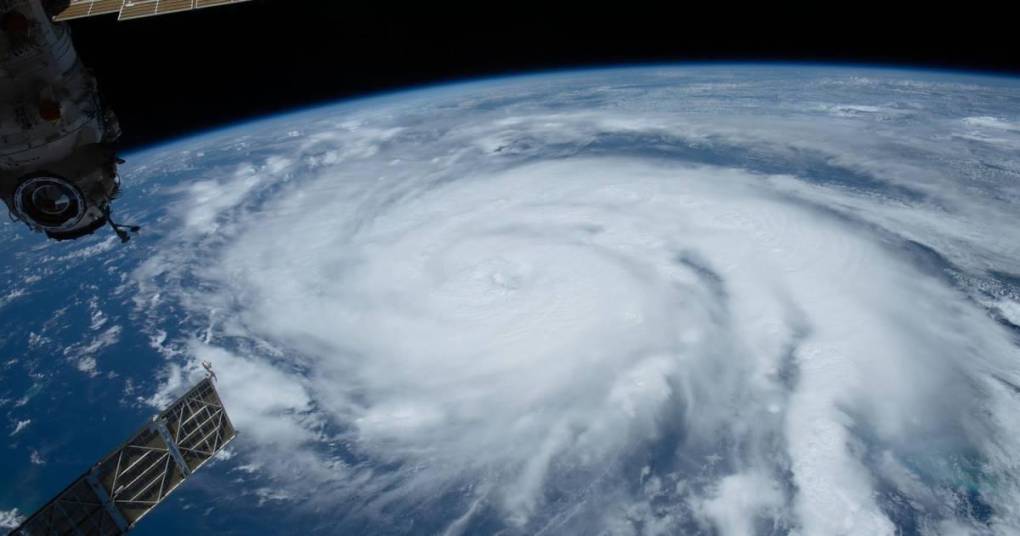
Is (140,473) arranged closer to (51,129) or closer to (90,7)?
(51,129)

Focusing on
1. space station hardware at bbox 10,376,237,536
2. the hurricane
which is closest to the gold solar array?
space station hardware at bbox 10,376,237,536

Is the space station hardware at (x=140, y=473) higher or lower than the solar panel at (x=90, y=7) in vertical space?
lower

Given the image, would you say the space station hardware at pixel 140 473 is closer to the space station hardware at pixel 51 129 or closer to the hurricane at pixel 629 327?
the space station hardware at pixel 51 129

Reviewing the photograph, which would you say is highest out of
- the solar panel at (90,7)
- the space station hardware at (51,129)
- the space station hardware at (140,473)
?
the solar panel at (90,7)

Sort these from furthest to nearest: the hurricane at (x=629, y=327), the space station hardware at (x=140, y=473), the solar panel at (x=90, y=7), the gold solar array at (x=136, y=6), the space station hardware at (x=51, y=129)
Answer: the hurricane at (x=629, y=327)
the gold solar array at (x=136, y=6)
the solar panel at (x=90, y=7)
the space station hardware at (x=140, y=473)
the space station hardware at (x=51, y=129)

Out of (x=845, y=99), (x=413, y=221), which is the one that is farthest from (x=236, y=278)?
(x=845, y=99)

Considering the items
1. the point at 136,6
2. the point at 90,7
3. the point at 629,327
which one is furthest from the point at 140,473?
the point at 629,327

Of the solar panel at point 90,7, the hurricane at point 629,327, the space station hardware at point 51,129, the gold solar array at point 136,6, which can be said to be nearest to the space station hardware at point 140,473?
the space station hardware at point 51,129

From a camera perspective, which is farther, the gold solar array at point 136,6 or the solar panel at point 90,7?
the gold solar array at point 136,6
